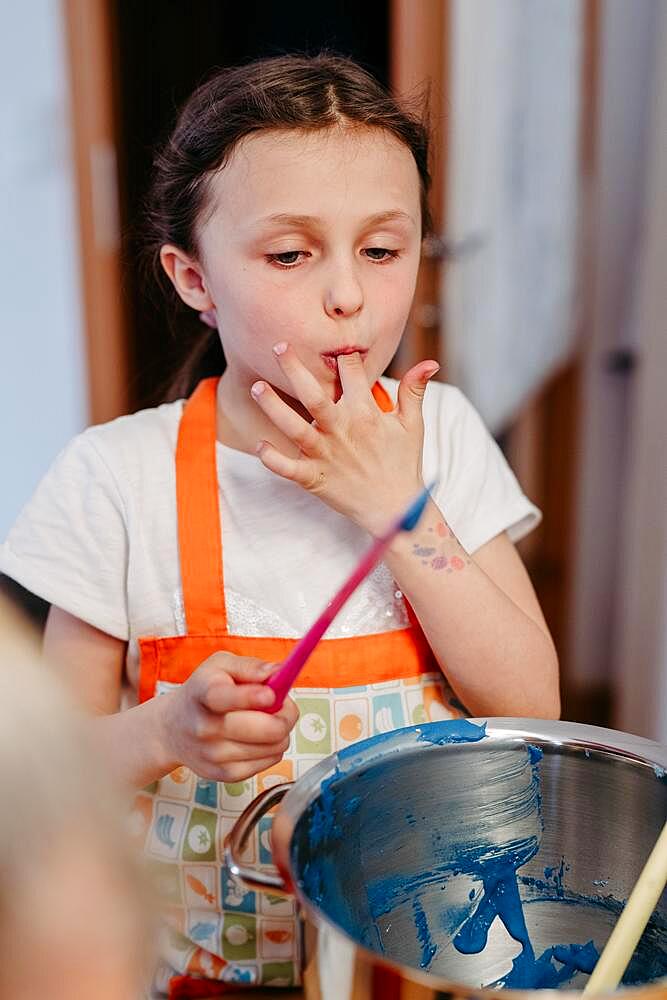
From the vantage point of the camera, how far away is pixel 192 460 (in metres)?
0.86

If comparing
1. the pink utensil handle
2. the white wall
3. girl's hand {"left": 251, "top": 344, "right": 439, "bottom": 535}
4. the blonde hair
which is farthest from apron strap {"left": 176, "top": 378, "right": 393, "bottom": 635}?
the white wall

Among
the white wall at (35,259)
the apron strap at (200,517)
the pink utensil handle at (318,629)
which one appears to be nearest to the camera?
the pink utensil handle at (318,629)

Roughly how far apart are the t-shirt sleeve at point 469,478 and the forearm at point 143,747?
286 millimetres

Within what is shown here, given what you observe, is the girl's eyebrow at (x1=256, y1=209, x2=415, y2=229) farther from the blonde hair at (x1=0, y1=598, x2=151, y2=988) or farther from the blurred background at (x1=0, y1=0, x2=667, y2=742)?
the blonde hair at (x1=0, y1=598, x2=151, y2=988)

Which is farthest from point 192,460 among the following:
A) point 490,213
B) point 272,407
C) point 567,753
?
point 490,213

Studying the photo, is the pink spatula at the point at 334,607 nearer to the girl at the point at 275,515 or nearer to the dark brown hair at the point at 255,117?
the girl at the point at 275,515

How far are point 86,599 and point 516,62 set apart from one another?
1.21 meters

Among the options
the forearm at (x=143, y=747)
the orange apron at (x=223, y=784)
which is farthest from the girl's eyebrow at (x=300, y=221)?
the forearm at (x=143, y=747)

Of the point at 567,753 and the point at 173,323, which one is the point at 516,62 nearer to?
the point at 173,323

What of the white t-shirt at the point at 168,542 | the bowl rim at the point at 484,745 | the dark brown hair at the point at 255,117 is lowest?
the bowl rim at the point at 484,745

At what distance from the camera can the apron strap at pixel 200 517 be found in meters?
0.81

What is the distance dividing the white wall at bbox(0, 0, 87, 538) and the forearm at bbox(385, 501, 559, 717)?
1.87 m

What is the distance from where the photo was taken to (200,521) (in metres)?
0.84

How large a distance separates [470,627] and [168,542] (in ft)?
0.78
